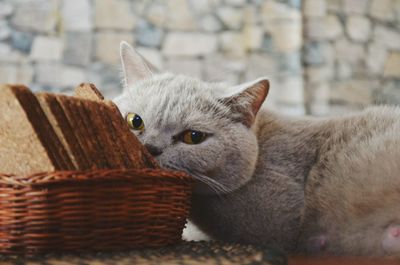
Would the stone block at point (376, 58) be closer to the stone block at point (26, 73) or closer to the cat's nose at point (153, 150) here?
the stone block at point (26, 73)

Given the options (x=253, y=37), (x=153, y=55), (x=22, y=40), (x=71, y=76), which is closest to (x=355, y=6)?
(x=253, y=37)

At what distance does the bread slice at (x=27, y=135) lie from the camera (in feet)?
2.58

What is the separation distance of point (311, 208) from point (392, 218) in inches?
6.6

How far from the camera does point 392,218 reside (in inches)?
41.8

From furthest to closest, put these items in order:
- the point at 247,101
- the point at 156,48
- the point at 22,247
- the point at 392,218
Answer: the point at 156,48 → the point at 247,101 → the point at 392,218 → the point at 22,247

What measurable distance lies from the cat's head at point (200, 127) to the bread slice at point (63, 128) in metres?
0.23

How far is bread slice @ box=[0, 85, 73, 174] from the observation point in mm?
788

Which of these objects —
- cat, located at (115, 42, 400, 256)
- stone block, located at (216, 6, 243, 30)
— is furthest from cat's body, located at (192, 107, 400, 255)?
stone block, located at (216, 6, 243, 30)

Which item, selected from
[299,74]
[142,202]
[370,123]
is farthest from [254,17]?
[142,202]

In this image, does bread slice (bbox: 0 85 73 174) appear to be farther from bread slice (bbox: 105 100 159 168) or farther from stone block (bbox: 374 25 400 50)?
stone block (bbox: 374 25 400 50)

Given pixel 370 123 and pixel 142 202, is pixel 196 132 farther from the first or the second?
pixel 370 123

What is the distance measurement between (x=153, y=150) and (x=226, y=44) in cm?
379

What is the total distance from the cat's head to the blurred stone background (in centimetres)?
326

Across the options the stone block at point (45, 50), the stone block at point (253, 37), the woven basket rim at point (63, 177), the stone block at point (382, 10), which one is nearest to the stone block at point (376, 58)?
the stone block at point (382, 10)
